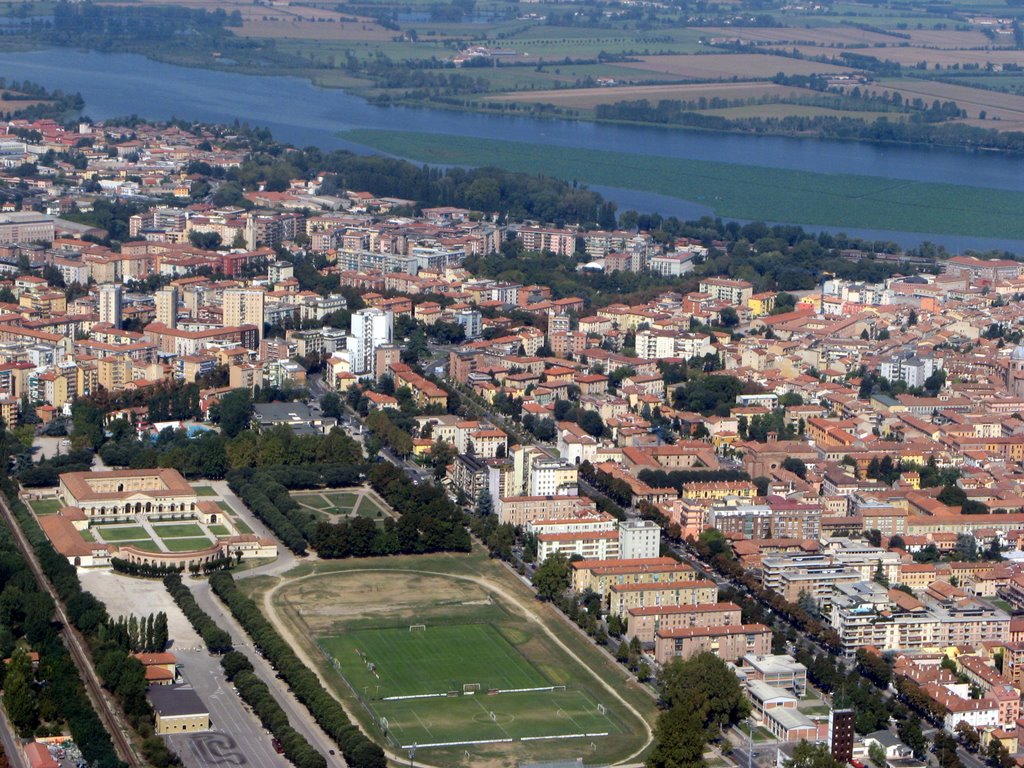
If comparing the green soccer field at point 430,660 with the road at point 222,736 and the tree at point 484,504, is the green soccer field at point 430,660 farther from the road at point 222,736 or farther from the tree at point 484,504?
Result: the tree at point 484,504

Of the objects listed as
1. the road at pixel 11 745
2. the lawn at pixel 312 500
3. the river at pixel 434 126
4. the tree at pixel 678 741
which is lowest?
the river at pixel 434 126

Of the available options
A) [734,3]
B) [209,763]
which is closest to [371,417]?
[209,763]

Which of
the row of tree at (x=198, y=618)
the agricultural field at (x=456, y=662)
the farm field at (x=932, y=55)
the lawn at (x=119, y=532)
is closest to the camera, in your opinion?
the agricultural field at (x=456, y=662)

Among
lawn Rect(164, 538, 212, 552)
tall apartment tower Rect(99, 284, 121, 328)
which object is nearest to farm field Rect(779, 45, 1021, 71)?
tall apartment tower Rect(99, 284, 121, 328)

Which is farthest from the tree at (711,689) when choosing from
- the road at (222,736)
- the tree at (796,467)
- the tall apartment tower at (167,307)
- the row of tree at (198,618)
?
the tall apartment tower at (167,307)

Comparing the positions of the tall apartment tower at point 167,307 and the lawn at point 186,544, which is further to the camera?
the tall apartment tower at point 167,307

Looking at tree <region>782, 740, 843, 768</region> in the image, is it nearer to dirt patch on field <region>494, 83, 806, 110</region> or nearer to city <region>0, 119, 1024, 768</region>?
city <region>0, 119, 1024, 768</region>

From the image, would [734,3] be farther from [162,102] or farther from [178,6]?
[162,102]
